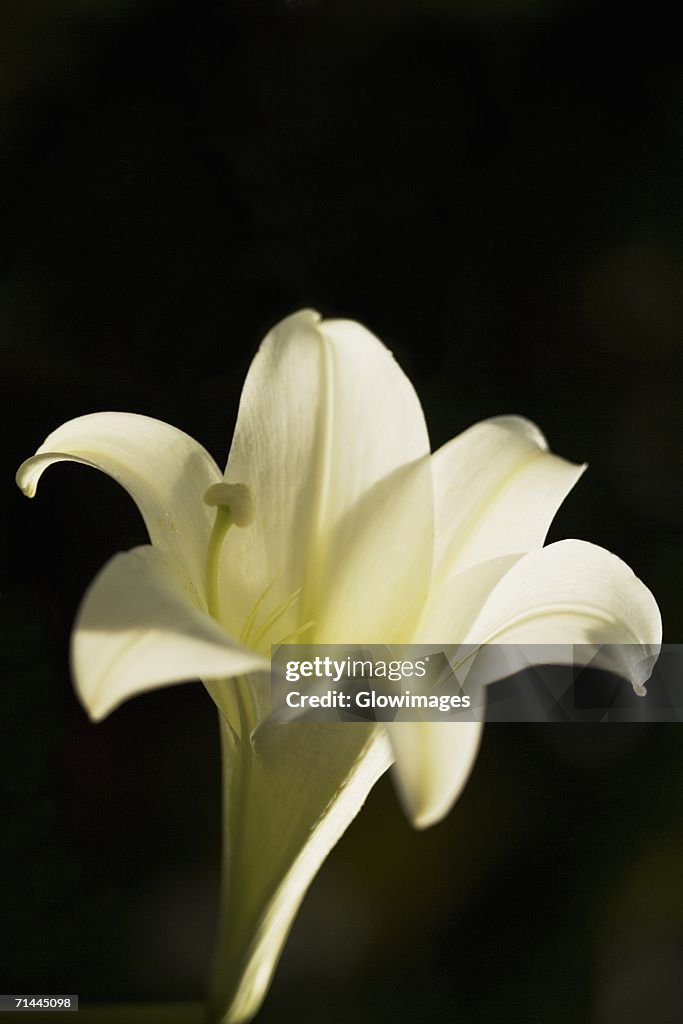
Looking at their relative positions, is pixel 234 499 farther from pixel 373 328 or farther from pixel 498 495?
pixel 373 328

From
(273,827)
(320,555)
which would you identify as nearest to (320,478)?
(320,555)

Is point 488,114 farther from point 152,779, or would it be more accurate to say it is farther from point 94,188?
point 152,779

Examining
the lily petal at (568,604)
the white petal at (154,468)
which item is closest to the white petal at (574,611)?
the lily petal at (568,604)

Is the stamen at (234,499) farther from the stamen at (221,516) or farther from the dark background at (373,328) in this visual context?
the dark background at (373,328)

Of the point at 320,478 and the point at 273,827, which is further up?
the point at 320,478

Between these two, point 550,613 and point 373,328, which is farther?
point 373,328

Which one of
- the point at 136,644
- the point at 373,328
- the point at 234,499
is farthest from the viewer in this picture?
the point at 373,328
